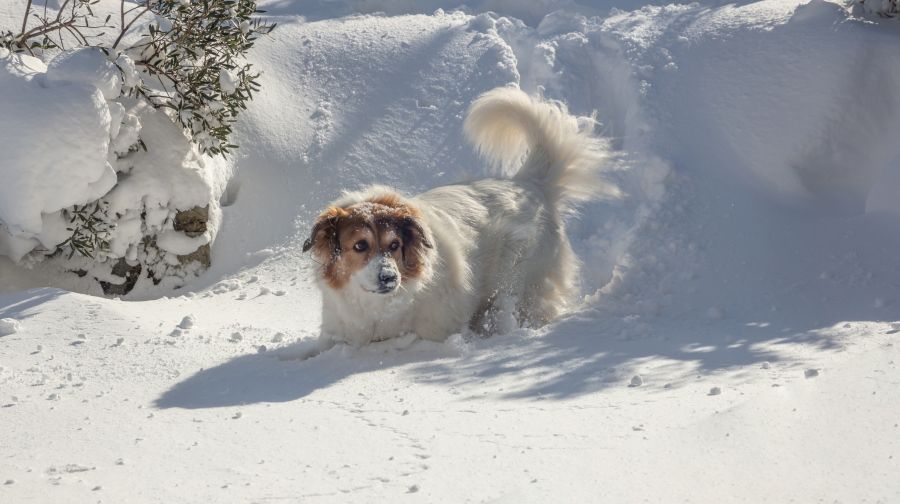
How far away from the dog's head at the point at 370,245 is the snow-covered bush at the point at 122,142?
2165 mm

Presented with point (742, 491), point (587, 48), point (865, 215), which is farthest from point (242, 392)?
point (587, 48)

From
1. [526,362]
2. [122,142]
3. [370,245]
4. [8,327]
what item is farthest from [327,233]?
[122,142]

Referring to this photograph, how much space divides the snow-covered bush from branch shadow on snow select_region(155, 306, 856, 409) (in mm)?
2292

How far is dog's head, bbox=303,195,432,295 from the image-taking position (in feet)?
16.1

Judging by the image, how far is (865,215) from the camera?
21.6 feet

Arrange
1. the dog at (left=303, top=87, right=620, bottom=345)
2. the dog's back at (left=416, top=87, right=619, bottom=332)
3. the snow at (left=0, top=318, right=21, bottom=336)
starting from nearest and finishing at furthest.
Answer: the snow at (left=0, top=318, right=21, bottom=336)
the dog at (left=303, top=87, right=620, bottom=345)
the dog's back at (left=416, top=87, right=619, bottom=332)

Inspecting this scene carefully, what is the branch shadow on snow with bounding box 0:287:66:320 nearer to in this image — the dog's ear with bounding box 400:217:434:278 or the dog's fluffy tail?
the dog's ear with bounding box 400:217:434:278

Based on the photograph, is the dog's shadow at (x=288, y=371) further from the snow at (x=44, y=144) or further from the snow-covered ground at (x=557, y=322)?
the snow at (x=44, y=144)

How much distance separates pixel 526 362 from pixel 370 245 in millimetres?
1112

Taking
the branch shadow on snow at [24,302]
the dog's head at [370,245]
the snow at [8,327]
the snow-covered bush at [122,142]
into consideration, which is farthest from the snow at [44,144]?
the dog's head at [370,245]

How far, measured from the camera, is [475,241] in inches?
222

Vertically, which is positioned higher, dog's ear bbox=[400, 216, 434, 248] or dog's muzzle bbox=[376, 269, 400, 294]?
dog's ear bbox=[400, 216, 434, 248]

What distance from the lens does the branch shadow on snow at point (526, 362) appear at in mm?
4156

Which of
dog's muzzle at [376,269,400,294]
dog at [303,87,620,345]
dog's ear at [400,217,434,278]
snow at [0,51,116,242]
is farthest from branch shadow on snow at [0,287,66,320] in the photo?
dog's ear at [400,217,434,278]
